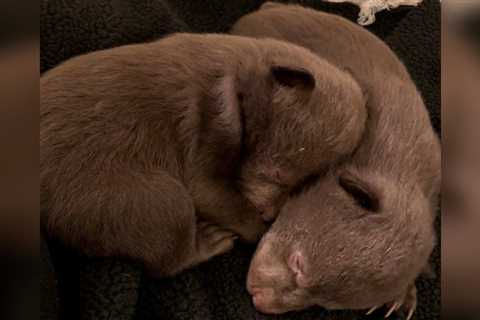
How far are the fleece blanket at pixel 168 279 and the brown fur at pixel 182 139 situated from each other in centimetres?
6

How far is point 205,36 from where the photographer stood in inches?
73.9

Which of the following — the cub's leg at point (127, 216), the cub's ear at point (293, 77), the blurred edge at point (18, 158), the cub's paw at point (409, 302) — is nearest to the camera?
the blurred edge at point (18, 158)

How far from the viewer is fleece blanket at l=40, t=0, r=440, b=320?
1563 mm

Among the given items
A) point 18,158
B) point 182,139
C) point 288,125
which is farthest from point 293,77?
point 18,158

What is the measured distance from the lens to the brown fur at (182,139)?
59.9 inches

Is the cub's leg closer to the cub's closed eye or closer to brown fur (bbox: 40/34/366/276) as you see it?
brown fur (bbox: 40/34/366/276)

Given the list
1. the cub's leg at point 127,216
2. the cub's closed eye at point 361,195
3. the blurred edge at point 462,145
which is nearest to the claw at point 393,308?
the cub's closed eye at point 361,195

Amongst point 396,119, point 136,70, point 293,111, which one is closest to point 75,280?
point 136,70

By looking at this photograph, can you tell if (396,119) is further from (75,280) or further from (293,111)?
(75,280)

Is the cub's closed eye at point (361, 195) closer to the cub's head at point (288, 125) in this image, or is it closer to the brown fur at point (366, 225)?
the brown fur at point (366, 225)

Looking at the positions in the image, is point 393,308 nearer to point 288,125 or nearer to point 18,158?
point 288,125

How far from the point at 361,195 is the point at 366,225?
9 cm

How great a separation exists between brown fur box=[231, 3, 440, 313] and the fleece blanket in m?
0.12

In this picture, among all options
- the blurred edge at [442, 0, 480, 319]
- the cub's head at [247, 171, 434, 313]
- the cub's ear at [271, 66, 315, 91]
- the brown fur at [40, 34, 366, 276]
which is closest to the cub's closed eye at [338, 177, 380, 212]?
the cub's head at [247, 171, 434, 313]
